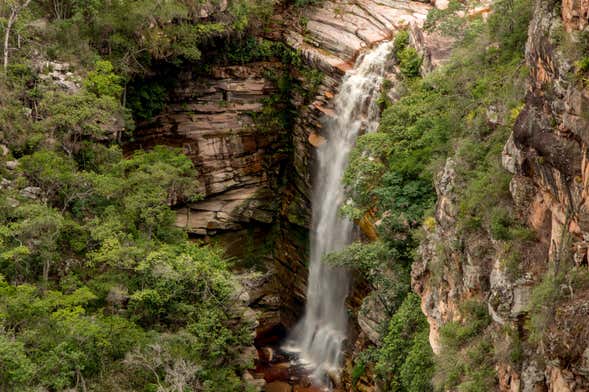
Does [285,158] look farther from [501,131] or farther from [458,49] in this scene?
[501,131]

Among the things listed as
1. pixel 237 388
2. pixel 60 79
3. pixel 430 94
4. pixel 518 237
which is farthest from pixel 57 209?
pixel 518 237

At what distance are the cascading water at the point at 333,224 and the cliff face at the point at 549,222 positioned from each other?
1270 centimetres

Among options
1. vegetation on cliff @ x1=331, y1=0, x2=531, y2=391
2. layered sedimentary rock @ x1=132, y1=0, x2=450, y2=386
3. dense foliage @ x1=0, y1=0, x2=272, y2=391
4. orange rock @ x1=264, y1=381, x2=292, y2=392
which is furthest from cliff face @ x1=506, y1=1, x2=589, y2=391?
layered sedimentary rock @ x1=132, y1=0, x2=450, y2=386

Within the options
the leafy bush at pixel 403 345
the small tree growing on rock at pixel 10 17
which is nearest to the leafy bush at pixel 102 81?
the small tree growing on rock at pixel 10 17

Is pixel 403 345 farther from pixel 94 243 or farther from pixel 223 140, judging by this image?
pixel 223 140

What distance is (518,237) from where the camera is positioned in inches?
516

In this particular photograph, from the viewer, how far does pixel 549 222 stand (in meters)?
12.6

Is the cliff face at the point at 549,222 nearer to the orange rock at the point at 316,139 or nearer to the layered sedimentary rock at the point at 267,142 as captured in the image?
the orange rock at the point at 316,139

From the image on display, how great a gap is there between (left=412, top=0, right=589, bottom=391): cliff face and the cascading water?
12.7 meters

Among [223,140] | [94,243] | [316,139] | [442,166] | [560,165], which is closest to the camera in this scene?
[560,165]

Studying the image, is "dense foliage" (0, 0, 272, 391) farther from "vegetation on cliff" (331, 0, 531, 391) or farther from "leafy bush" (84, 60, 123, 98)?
"vegetation on cliff" (331, 0, 531, 391)

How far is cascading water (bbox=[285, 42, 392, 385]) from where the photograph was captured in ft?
88.3

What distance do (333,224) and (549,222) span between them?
53.4 ft

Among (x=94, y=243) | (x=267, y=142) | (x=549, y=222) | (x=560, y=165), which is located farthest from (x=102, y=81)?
(x=560, y=165)
